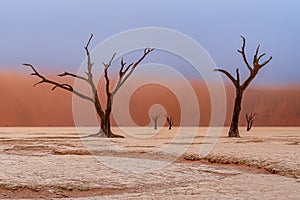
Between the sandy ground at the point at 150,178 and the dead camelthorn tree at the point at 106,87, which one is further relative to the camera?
the dead camelthorn tree at the point at 106,87

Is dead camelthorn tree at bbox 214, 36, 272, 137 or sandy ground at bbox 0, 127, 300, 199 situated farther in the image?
dead camelthorn tree at bbox 214, 36, 272, 137

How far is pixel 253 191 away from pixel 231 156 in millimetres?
6701

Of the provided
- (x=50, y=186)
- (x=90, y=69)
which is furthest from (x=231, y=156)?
(x=90, y=69)

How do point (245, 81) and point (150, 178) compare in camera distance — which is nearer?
point (150, 178)

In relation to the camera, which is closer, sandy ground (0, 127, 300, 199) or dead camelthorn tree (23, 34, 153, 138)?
sandy ground (0, 127, 300, 199)

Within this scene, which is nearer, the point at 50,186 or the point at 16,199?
the point at 16,199

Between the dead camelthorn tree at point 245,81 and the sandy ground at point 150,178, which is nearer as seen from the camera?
the sandy ground at point 150,178

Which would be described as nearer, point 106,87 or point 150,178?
point 150,178

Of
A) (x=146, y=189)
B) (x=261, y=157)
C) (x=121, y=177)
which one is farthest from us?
(x=261, y=157)

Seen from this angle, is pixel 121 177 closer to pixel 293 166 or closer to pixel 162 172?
pixel 162 172

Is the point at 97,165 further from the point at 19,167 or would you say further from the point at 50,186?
the point at 50,186

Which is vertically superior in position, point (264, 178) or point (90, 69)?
point (90, 69)

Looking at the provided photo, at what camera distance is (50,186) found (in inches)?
366

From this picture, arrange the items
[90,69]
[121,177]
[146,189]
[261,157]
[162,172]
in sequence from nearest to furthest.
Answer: [146,189] → [121,177] → [162,172] → [261,157] → [90,69]
